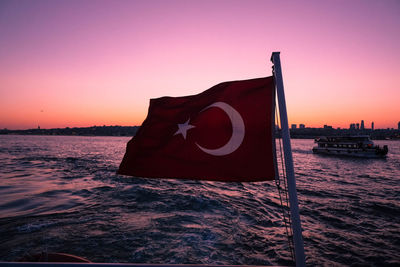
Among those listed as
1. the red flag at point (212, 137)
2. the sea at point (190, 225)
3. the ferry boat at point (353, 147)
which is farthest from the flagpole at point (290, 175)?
the ferry boat at point (353, 147)

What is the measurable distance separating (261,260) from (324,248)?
2.59 metres

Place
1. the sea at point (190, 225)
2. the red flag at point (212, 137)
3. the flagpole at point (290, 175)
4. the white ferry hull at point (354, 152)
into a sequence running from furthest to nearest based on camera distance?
1. the white ferry hull at point (354, 152)
2. the sea at point (190, 225)
3. the red flag at point (212, 137)
4. the flagpole at point (290, 175)

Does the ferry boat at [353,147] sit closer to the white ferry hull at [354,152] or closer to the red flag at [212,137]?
the white ferry hull at [354,152]

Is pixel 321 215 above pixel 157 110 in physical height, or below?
below

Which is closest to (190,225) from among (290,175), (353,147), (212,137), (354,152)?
(212,137)

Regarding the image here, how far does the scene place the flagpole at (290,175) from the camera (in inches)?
96.4

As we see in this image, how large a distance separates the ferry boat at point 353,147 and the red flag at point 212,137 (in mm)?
52651

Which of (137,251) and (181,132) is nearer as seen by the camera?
(181,132)

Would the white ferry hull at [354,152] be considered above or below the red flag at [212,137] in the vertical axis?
below

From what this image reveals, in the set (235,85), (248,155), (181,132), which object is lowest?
(248,155)

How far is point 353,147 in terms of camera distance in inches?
1757

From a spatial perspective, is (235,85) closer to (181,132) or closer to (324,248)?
(181,132)

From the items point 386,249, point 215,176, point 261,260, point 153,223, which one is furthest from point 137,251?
point 386,249

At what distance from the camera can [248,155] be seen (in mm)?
3377
